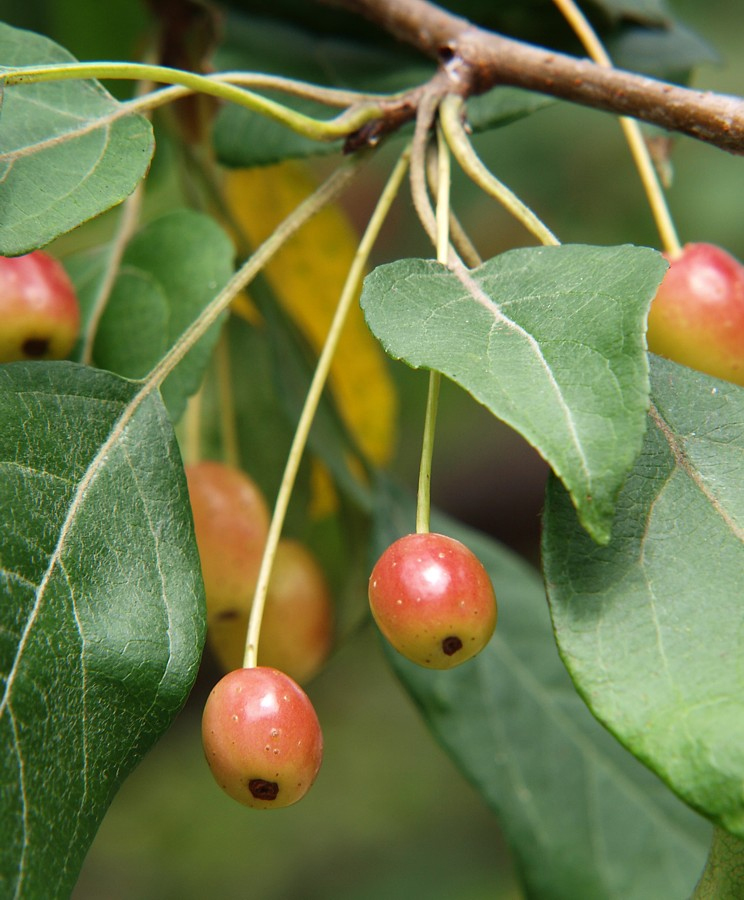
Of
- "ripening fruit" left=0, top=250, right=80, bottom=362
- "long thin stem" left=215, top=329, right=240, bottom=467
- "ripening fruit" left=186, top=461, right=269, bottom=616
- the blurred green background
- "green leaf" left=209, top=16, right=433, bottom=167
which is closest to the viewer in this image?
"ripening fruit" left=0, top=250, right=80, bottom=362

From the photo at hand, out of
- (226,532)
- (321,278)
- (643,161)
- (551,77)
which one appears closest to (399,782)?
(321,278)

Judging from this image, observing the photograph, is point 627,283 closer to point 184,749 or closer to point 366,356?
point 366,356

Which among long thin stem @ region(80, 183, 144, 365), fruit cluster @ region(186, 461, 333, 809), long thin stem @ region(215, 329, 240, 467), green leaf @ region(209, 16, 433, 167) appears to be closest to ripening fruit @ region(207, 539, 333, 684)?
fruit cluster @ region(186, 461, 333, 809)

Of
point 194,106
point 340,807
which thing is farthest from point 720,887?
point 340,807

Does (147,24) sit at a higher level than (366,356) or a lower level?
higher

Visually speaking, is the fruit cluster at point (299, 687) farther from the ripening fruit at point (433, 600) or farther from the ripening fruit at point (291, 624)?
the ripening fruit at point (291, 624)

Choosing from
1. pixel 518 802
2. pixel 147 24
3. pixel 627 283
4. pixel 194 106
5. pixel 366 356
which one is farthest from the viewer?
pixel 366 356

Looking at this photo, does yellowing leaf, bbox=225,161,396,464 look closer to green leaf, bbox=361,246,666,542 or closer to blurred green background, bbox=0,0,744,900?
blurred green background, bbox=0,0,744,900
